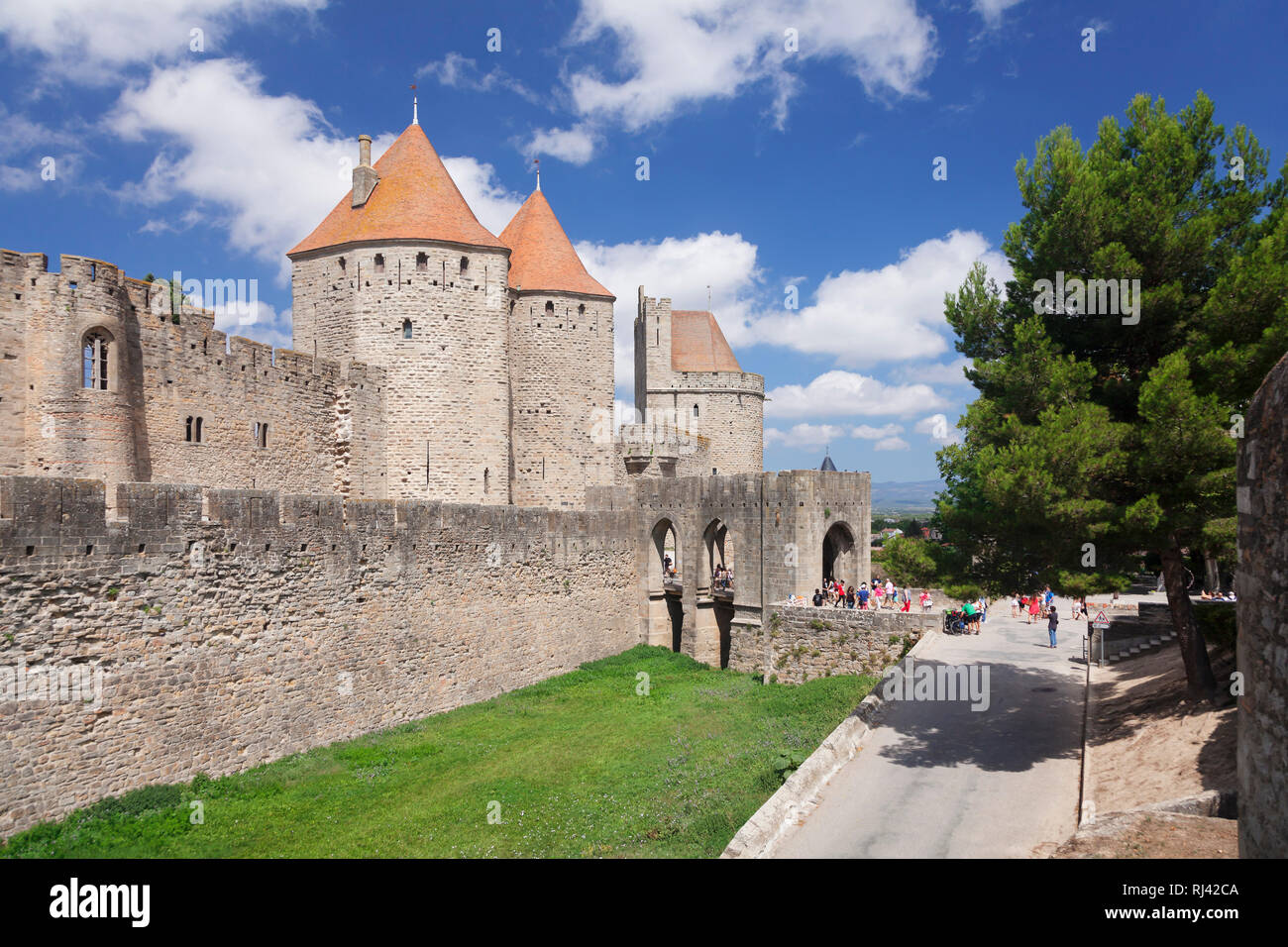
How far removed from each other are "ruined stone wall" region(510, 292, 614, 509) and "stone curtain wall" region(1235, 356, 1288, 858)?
2278 centimetres

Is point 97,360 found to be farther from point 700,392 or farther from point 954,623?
point 700,392

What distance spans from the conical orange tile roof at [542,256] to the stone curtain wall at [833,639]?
13568 mm

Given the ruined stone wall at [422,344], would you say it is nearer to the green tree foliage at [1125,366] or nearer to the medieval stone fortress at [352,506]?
the medieval stone fortress at [352,506]

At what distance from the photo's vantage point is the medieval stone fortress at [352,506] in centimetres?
1038

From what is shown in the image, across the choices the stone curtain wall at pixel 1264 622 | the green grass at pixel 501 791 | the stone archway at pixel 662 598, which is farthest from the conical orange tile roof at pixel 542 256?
the stone curtain wall at pixel 1264 622

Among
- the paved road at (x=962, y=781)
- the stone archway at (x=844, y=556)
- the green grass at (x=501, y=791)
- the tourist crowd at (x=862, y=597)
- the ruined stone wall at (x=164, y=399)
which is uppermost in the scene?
the ruined stone wall at (x=164, y=399)

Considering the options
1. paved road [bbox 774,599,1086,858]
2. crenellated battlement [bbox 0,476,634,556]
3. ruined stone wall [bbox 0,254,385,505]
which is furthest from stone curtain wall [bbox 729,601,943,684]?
ruined stone wall [bbox 0,254,385,505]

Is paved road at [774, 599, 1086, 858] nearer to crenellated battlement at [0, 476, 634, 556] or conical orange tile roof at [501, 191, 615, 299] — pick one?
crenellated battlement at [0, 476, 634, 556]

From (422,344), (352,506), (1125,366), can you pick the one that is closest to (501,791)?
(352,506)

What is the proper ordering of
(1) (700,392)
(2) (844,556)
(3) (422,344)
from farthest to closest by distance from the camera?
(1) (700,392), (2) (844,556), (3) (422,344)

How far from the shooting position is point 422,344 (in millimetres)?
23484

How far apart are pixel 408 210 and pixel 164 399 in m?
9.60

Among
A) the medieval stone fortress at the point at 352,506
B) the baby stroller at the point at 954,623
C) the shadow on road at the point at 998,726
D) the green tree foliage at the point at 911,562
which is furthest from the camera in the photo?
the baby stroller at the point at 954,623

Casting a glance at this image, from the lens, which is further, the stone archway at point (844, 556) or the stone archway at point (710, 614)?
the stone archway at point (710, 614)
